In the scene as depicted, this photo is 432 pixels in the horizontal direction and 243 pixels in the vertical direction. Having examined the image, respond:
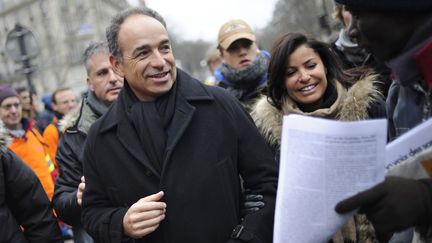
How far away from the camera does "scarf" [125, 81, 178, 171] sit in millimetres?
2287

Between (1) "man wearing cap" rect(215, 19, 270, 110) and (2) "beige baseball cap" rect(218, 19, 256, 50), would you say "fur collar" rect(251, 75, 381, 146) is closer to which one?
(1) "man wearing cap" rect(215, 19, 270, 110)

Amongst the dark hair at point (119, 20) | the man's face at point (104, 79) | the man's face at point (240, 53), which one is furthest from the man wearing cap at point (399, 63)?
the man's face at point (240, 53)

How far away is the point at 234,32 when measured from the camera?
4.49m

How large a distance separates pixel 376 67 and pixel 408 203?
2.55 meters

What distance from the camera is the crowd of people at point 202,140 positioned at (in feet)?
4.96

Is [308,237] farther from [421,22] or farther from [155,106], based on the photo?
[155,106]

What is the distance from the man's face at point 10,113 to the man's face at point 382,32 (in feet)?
15.4

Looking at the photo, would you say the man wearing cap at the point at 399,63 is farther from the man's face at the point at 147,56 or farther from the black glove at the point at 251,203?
the man's face at the point at 147,56

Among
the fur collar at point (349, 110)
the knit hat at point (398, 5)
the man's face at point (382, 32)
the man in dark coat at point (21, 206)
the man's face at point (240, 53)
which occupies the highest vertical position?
the knit hat at point (398, 5)

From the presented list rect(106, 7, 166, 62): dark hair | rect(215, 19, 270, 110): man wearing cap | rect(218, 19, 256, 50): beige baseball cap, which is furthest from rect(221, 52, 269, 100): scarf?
rect(106, 7, 166, 62): dark hair

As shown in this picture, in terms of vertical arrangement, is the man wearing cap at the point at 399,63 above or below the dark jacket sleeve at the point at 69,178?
above

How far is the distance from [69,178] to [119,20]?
1312mm

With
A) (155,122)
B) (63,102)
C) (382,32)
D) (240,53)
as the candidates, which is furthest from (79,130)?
(63,102)

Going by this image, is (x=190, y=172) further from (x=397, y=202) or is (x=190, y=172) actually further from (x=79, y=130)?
(x=79, y=130)
